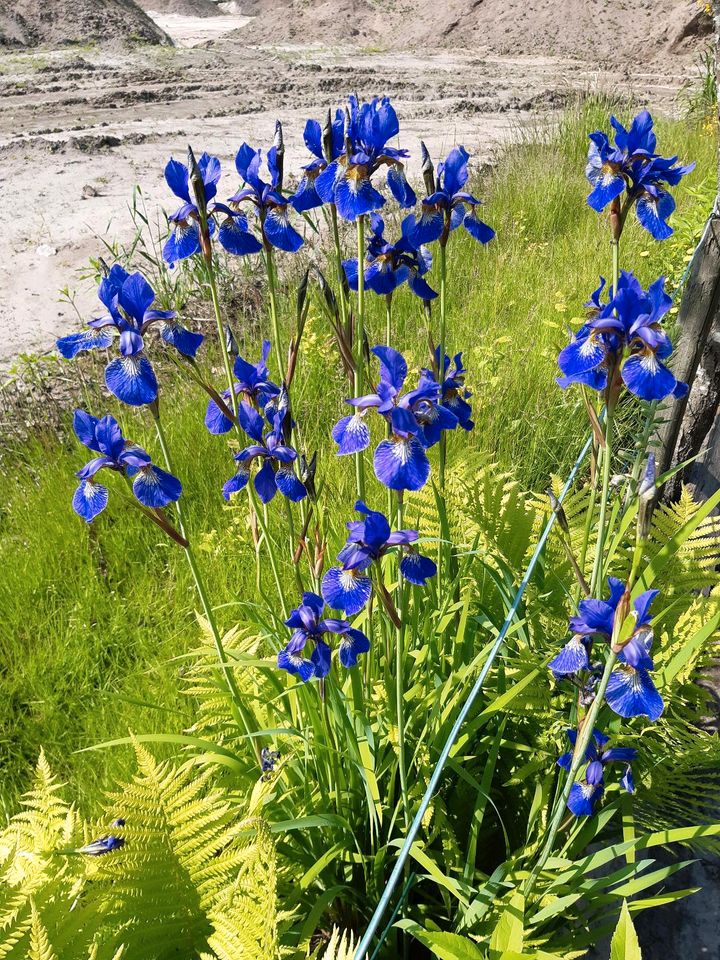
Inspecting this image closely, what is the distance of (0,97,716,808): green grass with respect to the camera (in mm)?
2281

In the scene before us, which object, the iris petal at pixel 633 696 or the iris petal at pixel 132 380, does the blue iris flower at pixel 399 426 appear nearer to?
the iris petal at pixel 132 380

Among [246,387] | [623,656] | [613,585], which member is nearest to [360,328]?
[246,387]

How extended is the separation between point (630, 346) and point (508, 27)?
2934cm

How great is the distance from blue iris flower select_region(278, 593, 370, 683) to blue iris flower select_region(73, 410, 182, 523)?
0.34m

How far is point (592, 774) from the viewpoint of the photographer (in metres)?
1.43

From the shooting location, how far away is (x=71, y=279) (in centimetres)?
610

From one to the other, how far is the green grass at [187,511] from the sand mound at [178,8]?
3758cm

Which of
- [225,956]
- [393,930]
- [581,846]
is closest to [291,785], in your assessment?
[393,930]

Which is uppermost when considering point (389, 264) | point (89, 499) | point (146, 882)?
point (389, 264)

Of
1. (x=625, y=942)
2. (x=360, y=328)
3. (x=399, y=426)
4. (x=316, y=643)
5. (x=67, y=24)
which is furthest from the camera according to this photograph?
(x=67, y=24)

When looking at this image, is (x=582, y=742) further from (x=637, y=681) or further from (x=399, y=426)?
(x=399, y=426)

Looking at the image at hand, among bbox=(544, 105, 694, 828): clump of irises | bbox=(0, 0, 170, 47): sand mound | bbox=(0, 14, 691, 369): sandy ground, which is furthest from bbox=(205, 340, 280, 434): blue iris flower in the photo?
bbox=(0, 0, 170, 47): sand mound

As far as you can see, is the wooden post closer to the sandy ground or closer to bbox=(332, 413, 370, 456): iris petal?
bbox=(332, 413, 370, 456): iris petal

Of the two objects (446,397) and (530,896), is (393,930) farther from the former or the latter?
(446,397)
